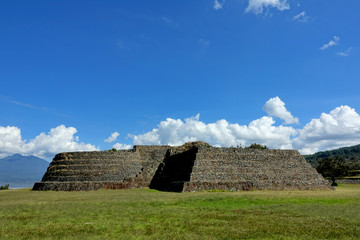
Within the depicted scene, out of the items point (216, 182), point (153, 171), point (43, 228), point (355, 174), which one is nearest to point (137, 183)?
point (153, 171)

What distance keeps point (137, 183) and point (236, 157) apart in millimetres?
16598

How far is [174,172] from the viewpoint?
150ft

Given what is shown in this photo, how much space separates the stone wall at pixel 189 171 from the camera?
39.7 m

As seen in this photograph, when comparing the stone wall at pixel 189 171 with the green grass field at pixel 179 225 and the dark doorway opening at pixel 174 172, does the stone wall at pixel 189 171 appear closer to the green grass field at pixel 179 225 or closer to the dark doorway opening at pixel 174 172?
the dark doorway opening at pixel 174 172

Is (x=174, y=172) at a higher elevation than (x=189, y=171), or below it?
higher

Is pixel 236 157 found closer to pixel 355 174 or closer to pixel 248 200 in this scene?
pixel 248 200

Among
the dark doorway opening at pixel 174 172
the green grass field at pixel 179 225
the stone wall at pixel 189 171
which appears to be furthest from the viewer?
the stone wall at pixel 189 171

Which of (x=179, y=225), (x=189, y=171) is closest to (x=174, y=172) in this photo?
(x=189, y=171)

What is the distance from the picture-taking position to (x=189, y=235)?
11945 millimetres

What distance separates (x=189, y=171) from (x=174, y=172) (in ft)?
20.5

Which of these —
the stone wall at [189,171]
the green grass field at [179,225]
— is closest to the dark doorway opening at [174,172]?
the stone wall at [189,171]

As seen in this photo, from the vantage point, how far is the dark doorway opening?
129ft

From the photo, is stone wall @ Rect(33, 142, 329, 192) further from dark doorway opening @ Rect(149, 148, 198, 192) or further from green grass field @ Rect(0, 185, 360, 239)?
green grass field @ Rect(0, 185, 360, 239)

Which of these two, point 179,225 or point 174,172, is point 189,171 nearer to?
point 174,172
